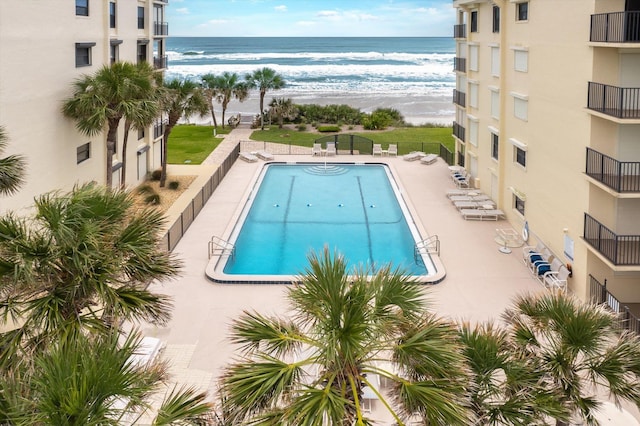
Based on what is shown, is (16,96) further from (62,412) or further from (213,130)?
(213,130)

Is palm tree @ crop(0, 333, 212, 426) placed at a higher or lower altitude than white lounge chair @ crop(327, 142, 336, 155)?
lower

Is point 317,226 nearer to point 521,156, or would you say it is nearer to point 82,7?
point 521,156

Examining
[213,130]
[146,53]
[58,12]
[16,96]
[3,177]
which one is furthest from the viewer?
[213,130]

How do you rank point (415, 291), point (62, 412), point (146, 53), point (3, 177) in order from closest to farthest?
point (62, 412) < point (415, 291) < point (3, 177) < point (146, 53)

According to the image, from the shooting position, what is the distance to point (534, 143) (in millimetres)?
21734

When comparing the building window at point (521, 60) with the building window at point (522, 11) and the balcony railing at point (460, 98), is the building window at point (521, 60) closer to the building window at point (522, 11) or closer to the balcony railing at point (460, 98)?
the building window at point (522, 11)

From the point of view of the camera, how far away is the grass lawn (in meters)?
40.5

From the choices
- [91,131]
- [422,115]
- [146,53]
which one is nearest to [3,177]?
[91,131]

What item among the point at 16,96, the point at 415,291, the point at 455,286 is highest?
the point at 16,96

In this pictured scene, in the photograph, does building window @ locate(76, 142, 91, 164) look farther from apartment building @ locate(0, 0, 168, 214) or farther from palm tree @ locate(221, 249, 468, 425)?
palm tree @ locate(221, 249, 468, 425)

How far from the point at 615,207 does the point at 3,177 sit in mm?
15123

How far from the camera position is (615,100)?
51.9 ft

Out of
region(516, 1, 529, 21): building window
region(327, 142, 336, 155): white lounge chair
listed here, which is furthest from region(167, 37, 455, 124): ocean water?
region(516, 1, 529, 21): building window

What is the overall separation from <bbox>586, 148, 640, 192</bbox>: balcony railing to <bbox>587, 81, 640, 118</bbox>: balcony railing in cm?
122
